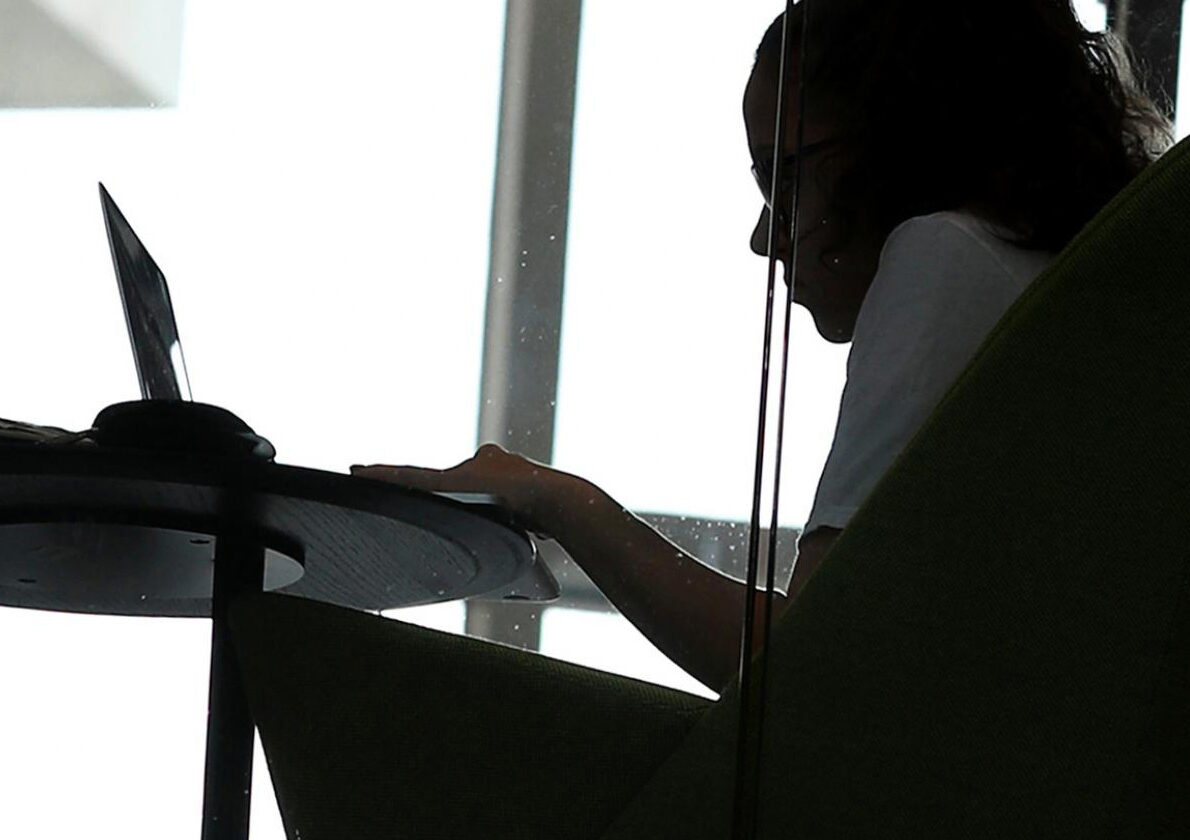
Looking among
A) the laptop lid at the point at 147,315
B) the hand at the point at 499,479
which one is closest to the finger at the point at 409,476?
the hand at the point at 499,479

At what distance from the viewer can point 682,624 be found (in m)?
1.14

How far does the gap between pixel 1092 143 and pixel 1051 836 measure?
1.85ft

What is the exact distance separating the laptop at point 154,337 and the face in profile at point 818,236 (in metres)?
0.27

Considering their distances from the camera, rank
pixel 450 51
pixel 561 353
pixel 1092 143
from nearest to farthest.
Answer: pixel 1092 143 → pixel 561 353 → pixel 450 51

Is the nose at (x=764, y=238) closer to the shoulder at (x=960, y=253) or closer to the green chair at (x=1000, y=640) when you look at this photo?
the shoulder at (x=960, y=253)

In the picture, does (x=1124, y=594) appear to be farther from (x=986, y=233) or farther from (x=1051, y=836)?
(x=986, y=233)

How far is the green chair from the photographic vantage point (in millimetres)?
687

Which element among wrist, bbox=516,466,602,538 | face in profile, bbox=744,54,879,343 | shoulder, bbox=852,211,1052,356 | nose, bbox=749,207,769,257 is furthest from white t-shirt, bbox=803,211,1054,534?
nose, bbox=749,207,769,257

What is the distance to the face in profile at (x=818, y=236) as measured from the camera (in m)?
1.08

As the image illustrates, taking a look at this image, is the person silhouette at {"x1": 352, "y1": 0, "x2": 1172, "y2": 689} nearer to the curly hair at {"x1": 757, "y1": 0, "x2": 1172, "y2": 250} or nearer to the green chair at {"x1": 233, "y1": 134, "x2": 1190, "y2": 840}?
the curly hair at {"x1": 757, "y1": 0, "x2": 1172, "y2": 250}

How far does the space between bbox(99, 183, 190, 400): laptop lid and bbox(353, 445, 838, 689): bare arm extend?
0.51ft

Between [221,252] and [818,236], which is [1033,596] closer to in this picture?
[818,236]

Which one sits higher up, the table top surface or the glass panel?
the glass panel

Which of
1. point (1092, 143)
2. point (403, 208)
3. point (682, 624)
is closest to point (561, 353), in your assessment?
point (403, 208)
